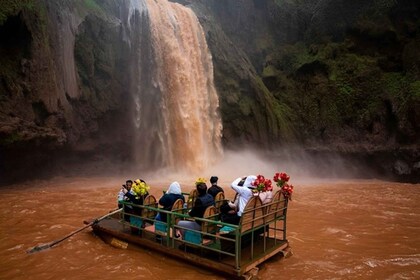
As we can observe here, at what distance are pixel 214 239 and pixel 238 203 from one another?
888 millimetres

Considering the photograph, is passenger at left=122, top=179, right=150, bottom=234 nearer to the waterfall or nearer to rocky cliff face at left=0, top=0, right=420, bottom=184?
rocky cliff face at left=0, top=0, right=420, bottom=184

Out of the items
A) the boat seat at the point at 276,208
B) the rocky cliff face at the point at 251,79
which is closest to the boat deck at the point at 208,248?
the boat seat at the point at 276,208

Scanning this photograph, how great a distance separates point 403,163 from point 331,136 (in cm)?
486

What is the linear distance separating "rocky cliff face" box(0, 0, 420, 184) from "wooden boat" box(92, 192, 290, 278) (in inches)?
385

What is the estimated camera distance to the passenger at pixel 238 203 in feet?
23.1

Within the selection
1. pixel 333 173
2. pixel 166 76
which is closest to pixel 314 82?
pixel 333 173

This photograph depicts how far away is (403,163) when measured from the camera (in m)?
21.8

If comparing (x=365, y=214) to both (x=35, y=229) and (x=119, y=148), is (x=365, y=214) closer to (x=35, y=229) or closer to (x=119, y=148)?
(x=35, y=229)

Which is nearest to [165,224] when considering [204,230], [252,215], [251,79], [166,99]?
[204,230]

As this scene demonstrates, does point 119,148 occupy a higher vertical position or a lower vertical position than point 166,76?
lower

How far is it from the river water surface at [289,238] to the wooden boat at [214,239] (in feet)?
0.77

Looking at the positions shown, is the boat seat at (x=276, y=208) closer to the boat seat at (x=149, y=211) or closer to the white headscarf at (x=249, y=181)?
the white headscarf at (x=249, y=181)

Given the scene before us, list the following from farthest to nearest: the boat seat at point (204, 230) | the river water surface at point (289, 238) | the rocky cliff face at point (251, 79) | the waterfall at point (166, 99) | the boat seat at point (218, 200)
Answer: the waterfall at point (166, 99), the rocky cliff face at point (251, 79), the boat seat at point (218, 200), the river water surface at point (289, 238), the boat seat at point (204, 230)

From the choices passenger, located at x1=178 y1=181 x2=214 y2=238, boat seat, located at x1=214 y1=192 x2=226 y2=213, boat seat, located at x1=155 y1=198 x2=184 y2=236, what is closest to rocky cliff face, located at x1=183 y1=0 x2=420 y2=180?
boat seat, located at x1=214 y1=192 x2=226 y2=213
